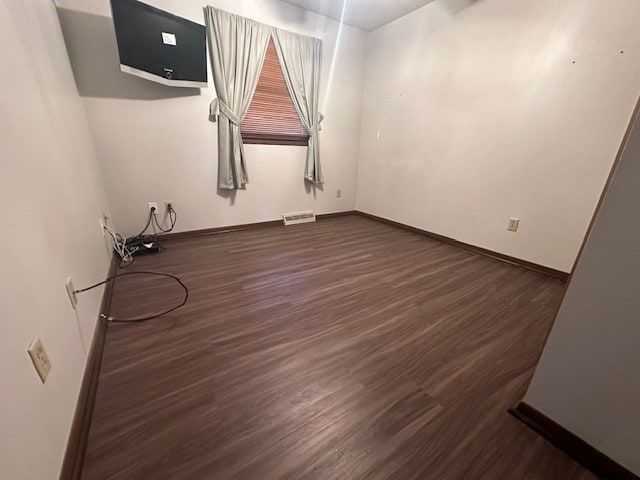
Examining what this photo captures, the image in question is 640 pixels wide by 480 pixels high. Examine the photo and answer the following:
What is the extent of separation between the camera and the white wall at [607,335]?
0.68 metres

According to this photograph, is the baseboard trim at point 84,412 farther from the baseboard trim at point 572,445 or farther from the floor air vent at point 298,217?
the floor air vent at point 298,217

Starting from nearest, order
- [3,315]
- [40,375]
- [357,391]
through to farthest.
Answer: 1. [3,315]
2. [40,375]
3. [357,391]

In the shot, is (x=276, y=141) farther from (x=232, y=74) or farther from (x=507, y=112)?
(x=507, y=112)

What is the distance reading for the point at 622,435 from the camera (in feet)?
2.45

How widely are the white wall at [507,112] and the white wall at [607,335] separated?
5.45ft

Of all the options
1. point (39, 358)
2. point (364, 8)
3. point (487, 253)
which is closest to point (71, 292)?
point (39, 358)

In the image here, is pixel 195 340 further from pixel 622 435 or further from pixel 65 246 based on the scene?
pixel 622 435

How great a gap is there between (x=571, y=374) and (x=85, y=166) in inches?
107

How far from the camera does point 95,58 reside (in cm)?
201

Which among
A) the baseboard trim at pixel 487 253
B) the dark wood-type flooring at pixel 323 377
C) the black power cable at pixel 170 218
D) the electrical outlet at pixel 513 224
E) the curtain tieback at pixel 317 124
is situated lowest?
the dark wood-type flooring at pixel 323 377

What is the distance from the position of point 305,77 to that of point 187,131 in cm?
144

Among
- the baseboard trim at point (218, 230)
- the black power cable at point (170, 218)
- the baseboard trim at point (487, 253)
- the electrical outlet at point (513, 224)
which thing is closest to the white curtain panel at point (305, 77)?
the baseboard trim at point (218, 230)

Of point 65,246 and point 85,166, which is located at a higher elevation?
point 85,166

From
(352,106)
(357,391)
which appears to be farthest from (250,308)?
(352,106)
